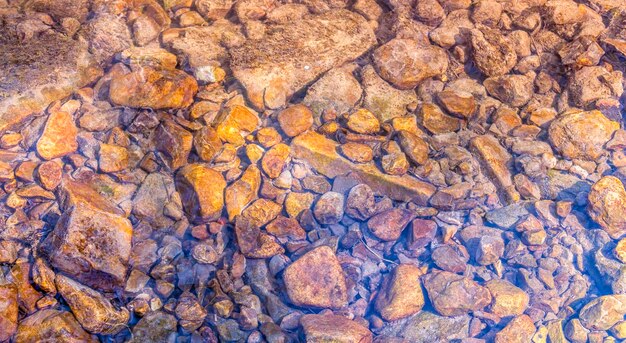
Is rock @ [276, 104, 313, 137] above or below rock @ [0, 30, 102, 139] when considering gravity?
below

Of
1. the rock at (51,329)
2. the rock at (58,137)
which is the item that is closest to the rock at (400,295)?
the rock at (51,329)

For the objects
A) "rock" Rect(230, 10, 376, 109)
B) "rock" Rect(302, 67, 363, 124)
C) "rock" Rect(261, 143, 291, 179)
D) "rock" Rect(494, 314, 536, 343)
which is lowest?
"rock" Rect(494, 314, 536, 343)

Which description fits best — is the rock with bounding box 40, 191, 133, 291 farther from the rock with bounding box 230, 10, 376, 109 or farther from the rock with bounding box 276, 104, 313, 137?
the rock with bounding box 230, 10, 376, 109

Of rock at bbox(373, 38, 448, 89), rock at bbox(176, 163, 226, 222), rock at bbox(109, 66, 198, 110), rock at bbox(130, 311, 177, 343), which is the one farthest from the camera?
rock at bbox(373, 38, 448, 89)

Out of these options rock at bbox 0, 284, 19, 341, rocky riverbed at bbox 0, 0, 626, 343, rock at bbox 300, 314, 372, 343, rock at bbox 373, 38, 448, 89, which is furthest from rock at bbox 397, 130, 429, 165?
rock at bbox 0, 284, 19, 341

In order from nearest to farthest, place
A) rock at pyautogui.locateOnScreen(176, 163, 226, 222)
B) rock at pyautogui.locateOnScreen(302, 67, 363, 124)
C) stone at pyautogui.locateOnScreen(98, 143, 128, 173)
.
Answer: rock at pyautogui.locateOnScreen(176, 163, 226, 222) → stone at pyautogui.locateOnScreen(98, 143, 128, 173) → rock at pyautogui.locateOnScreen(302, 67, 363, 124)

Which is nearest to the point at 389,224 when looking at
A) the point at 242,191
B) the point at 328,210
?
the point at 328,210

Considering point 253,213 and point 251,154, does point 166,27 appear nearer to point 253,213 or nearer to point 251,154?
point 251,154
